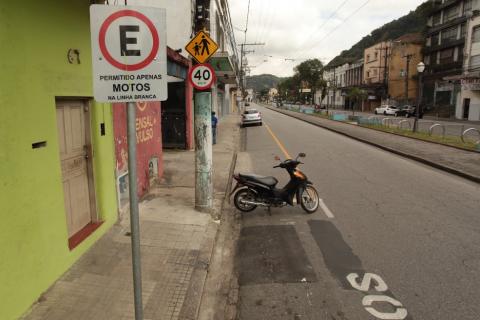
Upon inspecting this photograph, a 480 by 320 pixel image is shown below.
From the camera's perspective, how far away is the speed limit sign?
6492mm

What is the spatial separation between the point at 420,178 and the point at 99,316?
29.0 feet

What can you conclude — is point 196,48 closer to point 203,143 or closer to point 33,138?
point 203,143

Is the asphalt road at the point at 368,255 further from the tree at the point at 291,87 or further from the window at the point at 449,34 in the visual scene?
the tree at the point at 291,87

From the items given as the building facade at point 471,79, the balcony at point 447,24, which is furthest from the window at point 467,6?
the building facade at point 471,79

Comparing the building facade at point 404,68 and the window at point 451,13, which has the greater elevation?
the window at point 451,13

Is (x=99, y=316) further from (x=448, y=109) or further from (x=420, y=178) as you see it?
(x=448, y=109)

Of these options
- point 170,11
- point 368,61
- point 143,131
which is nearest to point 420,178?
point 143,131

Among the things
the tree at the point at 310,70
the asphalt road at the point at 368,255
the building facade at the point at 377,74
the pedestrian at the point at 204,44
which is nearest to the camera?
the asphalt road at the point at 368,255

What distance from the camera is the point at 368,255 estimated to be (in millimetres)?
5113

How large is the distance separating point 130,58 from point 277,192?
16.0ft

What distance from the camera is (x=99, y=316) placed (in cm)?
357

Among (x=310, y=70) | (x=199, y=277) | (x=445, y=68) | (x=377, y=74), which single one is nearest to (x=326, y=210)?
(x=199, y=277)

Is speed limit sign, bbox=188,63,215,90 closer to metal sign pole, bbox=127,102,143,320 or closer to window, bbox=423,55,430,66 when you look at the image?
metal sign pole, bbox=127,102,143,320

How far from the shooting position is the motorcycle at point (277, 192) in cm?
691
